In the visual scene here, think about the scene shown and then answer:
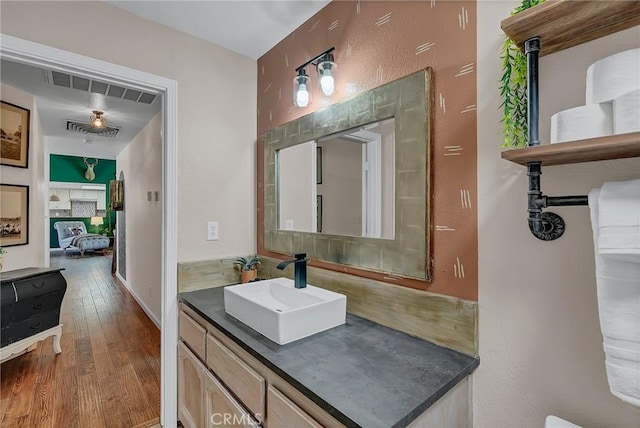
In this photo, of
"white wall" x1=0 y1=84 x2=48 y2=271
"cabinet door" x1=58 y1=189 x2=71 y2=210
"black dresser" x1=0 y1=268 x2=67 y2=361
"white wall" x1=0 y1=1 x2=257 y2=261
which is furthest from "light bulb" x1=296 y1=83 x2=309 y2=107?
"cabinet door" x1=58 y1=189 x2=71 y2=210

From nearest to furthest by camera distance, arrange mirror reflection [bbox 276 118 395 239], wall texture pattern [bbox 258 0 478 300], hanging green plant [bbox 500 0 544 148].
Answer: hanging green plant [bbox 500 0 544 148]
wall texture pattern [bbox 258 0 478 300]
mirror reflection [bbox 276 118 395 239]

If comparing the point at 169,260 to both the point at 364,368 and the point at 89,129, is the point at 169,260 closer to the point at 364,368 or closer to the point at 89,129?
the point at 364,368

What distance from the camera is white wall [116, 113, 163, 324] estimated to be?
11.1 feet

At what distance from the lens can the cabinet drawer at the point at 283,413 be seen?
86cm

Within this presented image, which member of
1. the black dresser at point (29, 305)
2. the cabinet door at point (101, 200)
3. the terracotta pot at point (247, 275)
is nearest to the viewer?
the terracotta pot at point (247, 275)

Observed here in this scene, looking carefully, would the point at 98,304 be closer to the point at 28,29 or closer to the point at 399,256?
the point at 28,29

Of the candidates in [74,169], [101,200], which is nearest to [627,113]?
[74,169]

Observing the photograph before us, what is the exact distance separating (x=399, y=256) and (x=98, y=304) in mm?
4609

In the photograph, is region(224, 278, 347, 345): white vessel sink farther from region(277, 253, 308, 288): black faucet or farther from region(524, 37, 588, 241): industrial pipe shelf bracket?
region(524, 37, 588, 241): industrial pipe shelf bracket

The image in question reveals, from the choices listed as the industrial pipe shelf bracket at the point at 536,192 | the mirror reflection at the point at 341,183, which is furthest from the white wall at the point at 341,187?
the industrial pipe shelf bracket at the point at 536,192

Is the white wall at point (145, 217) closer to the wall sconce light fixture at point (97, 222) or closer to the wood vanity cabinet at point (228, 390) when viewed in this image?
the wood vanity cabinet at point (228, 390)

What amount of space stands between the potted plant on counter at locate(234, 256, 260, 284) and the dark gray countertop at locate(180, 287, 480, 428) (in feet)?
2.00

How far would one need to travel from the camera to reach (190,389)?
1.66 meters

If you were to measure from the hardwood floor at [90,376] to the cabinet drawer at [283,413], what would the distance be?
142cm
